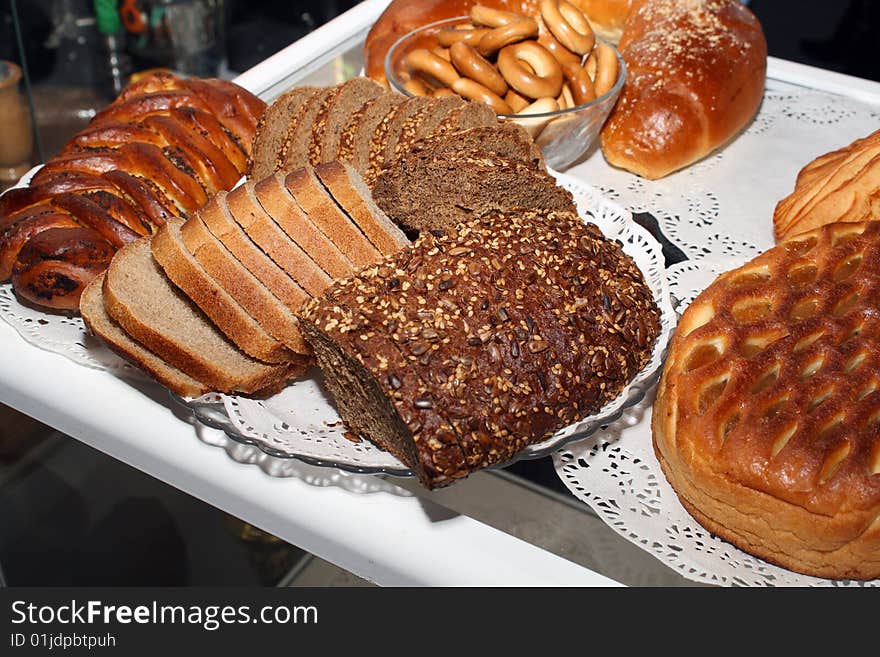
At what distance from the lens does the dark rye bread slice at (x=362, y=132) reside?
2.14 m

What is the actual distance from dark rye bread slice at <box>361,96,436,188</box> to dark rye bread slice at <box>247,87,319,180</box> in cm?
25

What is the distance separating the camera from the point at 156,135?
2.23 metres

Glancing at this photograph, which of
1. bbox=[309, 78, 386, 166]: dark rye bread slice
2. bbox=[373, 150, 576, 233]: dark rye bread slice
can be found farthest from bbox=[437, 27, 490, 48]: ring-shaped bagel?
bbox=[373, 150, 576, 233]: dark rye bread slice

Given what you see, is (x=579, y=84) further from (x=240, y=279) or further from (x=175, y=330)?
(x=175, y=330)

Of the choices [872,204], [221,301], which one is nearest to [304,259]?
[221,301]

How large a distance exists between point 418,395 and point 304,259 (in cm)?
46

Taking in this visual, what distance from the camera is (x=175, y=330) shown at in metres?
1.79

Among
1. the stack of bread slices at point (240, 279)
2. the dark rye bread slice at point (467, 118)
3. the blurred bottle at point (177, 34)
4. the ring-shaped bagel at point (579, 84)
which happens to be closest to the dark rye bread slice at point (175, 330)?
the stack of bread slices at point (240, 279)

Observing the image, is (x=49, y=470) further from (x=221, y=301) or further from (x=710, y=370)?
(x=710, y=370)

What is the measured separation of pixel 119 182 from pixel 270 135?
1.26ft

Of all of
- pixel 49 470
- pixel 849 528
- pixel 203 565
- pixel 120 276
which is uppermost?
pixel 120 276

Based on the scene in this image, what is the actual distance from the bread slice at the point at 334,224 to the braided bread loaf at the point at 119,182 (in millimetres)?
421

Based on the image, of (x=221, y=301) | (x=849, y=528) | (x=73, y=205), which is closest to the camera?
(x=849, y=528)

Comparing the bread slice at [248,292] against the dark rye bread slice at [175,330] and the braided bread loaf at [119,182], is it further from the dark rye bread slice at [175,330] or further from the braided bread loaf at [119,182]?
the braided bread loaf at [119,182]
